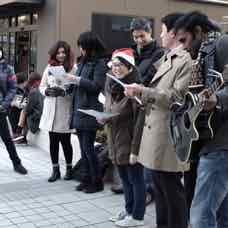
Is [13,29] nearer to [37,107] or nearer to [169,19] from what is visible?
[37,107]

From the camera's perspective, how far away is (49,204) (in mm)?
5094

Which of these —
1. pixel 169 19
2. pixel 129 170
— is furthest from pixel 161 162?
pixel 169 19

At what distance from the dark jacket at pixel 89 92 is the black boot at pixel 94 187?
0.67 metres

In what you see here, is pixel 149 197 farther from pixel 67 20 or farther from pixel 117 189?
pixel 67 20

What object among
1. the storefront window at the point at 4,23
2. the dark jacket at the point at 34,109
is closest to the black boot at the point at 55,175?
the dark jacket at the point at 34,109

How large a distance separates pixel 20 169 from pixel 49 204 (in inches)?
60.5

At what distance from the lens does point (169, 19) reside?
371cm

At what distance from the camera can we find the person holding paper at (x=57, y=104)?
5.78 metres

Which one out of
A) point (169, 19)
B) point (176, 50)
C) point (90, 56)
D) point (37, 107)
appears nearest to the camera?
point (176, 50)

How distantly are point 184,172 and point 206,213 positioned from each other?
2.15ft

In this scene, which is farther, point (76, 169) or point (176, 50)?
point (76, 169)

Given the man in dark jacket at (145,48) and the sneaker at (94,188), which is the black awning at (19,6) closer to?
the sneaker at (94,188)

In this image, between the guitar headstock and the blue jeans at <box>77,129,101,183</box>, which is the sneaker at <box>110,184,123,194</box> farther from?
the guitar headstock

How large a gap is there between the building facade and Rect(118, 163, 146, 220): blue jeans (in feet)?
25.1
